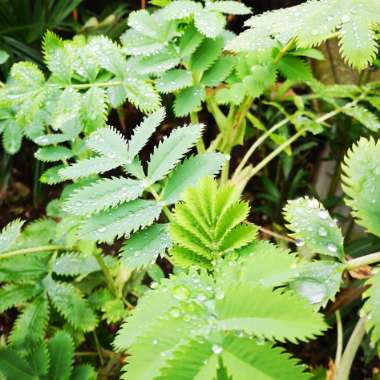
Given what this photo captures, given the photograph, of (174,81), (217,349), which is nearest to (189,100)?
(174,81)

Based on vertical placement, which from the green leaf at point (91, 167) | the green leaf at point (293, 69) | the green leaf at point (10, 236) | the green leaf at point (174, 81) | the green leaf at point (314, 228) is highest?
the green leaf at point (293, 69)

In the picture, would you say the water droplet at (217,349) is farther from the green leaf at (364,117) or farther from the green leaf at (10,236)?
the green leaf at (364,117)

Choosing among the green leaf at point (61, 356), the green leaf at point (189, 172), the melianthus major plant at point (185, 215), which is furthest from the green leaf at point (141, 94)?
the green leaf at point (61, 356)

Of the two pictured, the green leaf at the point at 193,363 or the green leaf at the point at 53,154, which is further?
the green leaf at the point at 53,154

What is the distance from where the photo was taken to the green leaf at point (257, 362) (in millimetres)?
356

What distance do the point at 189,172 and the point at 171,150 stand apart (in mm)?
47

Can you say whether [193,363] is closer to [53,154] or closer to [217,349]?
[217,349]

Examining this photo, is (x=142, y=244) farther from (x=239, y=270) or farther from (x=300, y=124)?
(x=300, y=124)

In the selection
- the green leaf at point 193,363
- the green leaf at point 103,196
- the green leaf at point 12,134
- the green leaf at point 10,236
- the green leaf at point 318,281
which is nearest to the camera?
the green leaf at point 193,363

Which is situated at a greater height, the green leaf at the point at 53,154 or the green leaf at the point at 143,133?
the green leaf at the point at 143,133

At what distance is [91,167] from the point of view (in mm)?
640

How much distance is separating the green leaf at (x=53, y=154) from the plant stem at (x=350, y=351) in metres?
0.63

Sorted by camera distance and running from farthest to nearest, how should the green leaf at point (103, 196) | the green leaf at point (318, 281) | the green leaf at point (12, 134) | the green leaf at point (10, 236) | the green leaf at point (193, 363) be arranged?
the green leaf at point (12, 134), the green leaf at point (10, 236), the green leaf at point (103, 196), the green leaf at point (318, 281), the green leaf at point (193, 363)

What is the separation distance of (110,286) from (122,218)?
471mm
